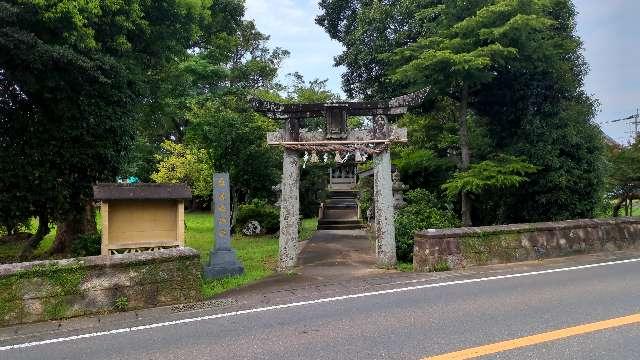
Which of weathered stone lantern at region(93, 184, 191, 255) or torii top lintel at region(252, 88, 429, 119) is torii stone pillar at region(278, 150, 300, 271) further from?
weathered stone lantern at region(93, 184, 191, 255)

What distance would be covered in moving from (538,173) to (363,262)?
7246mm

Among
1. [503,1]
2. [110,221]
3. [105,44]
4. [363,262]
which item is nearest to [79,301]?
[110,221]

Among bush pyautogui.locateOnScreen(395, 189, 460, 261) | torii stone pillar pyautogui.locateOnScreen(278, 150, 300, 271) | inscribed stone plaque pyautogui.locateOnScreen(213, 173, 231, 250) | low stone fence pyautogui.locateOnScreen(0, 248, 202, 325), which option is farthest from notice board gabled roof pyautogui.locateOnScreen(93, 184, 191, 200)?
bush pyautogui.locateOnScreen(395, 189, 460, 261)

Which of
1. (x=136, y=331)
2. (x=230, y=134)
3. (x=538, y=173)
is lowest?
(x=136, y=331)

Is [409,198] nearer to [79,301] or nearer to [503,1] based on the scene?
[503,1]

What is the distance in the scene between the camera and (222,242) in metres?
11.2

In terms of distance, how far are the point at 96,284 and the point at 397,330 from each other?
4.95m

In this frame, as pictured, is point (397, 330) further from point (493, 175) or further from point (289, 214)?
point (493, 175)

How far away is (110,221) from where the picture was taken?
11.5 meters

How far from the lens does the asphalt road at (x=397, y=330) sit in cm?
→ 516

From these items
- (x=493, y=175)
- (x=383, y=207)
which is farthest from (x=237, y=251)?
(x=493, y=175)

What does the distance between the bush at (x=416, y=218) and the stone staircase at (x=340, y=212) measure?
6.45m

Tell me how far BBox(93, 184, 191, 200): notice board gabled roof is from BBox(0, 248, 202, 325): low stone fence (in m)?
3.65

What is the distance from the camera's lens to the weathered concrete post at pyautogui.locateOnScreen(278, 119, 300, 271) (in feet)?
38.9
